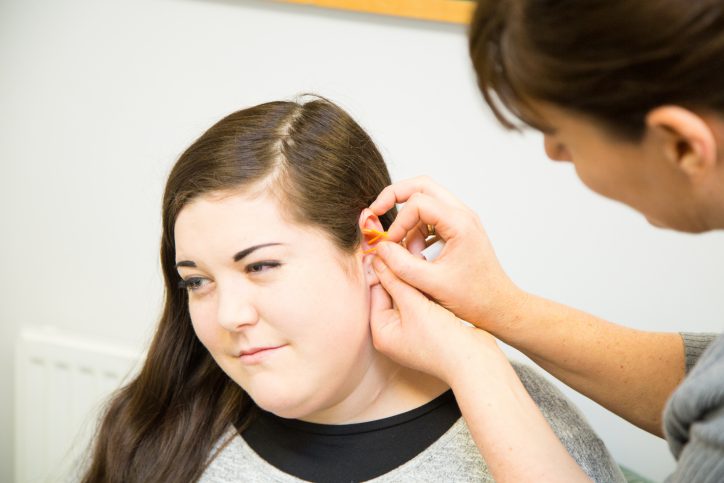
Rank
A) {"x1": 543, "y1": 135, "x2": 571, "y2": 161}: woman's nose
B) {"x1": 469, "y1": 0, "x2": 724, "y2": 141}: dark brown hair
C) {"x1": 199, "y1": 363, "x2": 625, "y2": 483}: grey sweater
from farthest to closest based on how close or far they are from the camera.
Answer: {"x1": 199, "y1": 363, "x2": 625, "y2": 483}: grey sweater, {"x1": 543, "y1": 135, "x2": 571, "y2": 161}: woman's nose, {"x1": 469, "y1": 0, "x2": 724, "y2": 141}: dark brown hair

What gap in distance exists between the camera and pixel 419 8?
159 centimetres

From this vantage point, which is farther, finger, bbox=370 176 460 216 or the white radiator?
the white radiator

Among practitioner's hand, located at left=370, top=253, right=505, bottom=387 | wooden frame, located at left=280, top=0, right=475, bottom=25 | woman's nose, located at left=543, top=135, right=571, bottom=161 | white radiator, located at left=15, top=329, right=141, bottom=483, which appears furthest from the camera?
white radiator, located at left=15, top=329, right=141, bottom=483

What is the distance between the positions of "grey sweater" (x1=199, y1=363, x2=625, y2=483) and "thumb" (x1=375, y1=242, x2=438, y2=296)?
230mm

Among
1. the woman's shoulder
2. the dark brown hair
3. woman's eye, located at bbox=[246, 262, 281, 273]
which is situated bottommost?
the woman's shoulder

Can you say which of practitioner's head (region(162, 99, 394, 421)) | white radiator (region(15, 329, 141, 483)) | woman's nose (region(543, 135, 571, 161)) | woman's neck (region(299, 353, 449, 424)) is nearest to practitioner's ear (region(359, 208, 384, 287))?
practitioner's head (region(162, 99, 394, 421))

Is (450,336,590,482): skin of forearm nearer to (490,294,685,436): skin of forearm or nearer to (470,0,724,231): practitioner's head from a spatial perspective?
(490,294,685,436): skin of forearm

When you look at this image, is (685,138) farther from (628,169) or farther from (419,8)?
(419,8)

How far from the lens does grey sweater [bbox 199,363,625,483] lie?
3.75 ft

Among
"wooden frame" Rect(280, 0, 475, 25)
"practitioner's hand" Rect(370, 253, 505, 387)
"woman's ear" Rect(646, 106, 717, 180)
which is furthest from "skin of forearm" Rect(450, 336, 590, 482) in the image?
"wooden frame" Rect(280, 0, 475, 25)

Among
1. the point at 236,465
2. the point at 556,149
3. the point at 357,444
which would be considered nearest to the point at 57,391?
the point at 236,465

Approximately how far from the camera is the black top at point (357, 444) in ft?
3.84

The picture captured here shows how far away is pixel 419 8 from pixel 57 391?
1.25 meters

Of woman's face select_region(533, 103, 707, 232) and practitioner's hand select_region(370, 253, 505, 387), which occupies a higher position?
woman's face select_region(533, 103, 707, 232)
